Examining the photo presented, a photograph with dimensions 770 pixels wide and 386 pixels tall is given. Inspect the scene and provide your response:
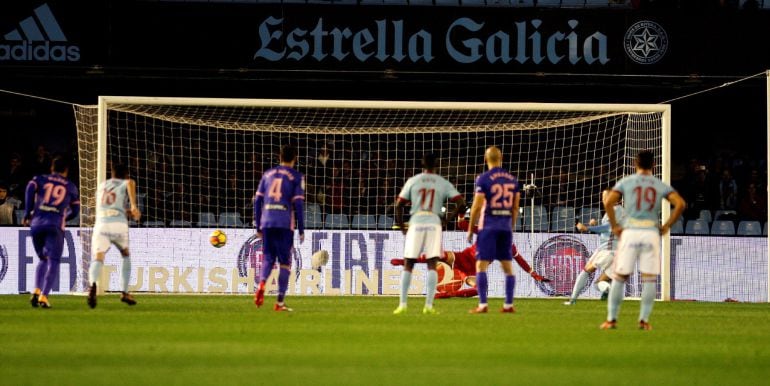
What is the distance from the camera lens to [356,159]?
2462 cm

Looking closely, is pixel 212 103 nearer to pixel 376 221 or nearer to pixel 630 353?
pixel 376 221

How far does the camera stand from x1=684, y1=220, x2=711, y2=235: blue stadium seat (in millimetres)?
25328

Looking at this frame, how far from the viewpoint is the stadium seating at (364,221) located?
2303 centimetres

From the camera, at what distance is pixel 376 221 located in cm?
2381

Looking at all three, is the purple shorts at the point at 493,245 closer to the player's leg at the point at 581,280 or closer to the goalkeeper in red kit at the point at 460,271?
the player's leg at the point at 581,280

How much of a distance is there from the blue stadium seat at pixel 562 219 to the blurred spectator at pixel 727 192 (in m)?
4.22

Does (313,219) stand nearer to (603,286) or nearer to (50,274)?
(603,286)

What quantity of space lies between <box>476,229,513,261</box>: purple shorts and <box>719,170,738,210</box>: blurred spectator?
1299 centimetres

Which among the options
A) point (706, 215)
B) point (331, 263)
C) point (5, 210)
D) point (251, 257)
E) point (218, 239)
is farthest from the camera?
point (706, 215)

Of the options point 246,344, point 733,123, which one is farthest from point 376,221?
point 246,344

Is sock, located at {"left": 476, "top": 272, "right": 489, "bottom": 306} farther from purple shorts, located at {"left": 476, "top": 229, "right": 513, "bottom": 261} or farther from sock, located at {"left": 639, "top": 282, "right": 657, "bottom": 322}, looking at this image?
sock, located at {"left": 639, "top": 282, "right": 657, "bottom": 322}

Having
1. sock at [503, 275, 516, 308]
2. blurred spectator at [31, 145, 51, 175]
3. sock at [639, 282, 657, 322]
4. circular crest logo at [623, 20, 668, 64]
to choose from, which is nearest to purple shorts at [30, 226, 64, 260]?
sock at [503, 275, 516, 308]

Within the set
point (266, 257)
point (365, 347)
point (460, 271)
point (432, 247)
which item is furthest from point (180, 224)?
point (365, 347)

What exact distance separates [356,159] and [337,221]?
4.51 feet
